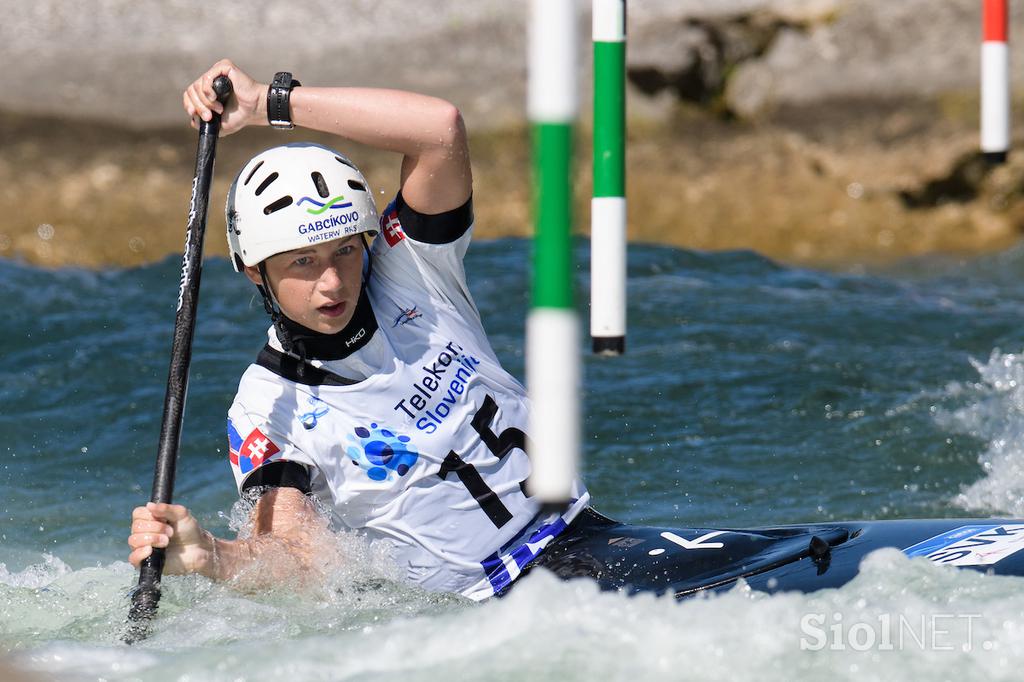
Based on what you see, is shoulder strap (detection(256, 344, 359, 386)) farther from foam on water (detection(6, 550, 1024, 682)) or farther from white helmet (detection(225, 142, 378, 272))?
foam on water (detection(6, 550, 1024, 682))

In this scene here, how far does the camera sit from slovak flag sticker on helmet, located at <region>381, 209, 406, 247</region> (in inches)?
162

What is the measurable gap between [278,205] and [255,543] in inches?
35.7

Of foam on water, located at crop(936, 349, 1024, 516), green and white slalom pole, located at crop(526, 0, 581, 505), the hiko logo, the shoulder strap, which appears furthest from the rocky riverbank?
green and white slalom pole, located at crop(526, 0, 581, 505)

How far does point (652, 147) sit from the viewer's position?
1144 centimetres

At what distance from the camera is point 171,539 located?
3.61 m

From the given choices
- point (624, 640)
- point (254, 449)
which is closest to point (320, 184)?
point (254, 449)

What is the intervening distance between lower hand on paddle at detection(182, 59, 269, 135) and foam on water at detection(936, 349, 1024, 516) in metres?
3.34

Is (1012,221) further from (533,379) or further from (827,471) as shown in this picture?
(533,379)

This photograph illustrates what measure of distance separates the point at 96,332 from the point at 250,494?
171 inches

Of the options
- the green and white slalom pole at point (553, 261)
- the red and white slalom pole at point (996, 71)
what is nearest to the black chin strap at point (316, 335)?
the green and white slalom pole at point (553, 261)

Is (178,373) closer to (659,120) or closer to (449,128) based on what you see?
(449,128)

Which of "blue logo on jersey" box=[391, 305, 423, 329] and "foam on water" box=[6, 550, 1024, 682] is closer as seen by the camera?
"foam on water" box=[6, 550, 1024, 682]

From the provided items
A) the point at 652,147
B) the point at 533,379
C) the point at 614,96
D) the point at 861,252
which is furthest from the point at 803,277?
the point at 533,379

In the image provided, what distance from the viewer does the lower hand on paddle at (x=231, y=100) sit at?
4066 millimetres
